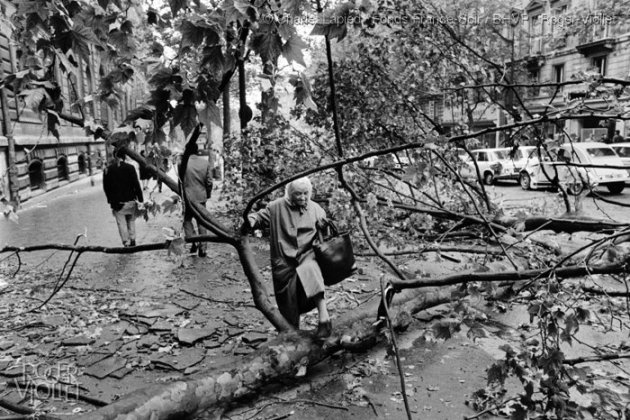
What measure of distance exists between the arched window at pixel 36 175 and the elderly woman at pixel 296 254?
55.7 feet

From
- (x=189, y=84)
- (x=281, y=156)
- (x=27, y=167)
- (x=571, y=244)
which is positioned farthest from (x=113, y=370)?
(x=27, y=167)

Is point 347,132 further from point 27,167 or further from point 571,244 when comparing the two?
point 27,167

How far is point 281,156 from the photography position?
33.8 feet

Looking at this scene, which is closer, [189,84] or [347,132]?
[189,84]

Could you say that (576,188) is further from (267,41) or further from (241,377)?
(267,41)

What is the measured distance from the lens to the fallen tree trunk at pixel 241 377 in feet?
9.98

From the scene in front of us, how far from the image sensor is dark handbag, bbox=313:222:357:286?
4.30 m

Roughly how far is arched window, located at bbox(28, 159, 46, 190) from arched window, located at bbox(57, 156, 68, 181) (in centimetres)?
219

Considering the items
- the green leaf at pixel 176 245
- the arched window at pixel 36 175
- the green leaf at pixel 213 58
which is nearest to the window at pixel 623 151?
the green leaf at pixel 176 245

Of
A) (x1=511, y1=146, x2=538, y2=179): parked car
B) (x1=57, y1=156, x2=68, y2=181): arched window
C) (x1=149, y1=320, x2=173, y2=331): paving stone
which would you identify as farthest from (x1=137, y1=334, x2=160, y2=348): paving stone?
(x1=57, y1=156, x2=68, y2=181): arched window

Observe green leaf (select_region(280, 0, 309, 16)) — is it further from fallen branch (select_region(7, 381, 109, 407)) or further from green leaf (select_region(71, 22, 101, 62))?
fallen branch (select_region(7, 381, 109, 407))

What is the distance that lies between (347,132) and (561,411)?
7.58 metres

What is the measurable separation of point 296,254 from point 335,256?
1.16 feet

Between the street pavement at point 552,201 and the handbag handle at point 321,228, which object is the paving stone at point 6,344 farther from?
the street pavement at point 552,201
